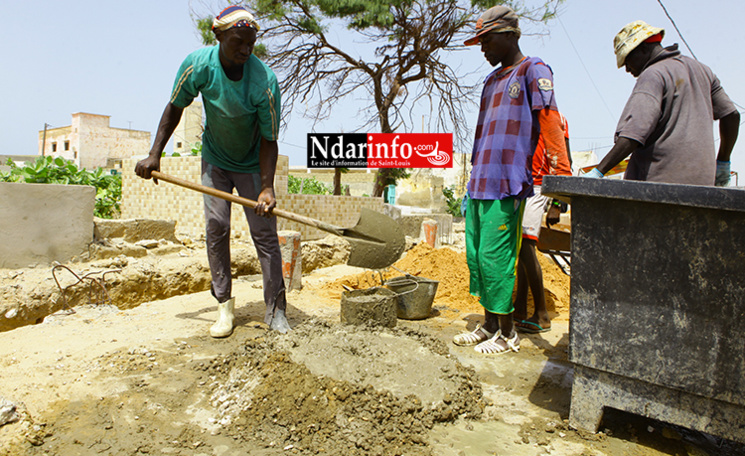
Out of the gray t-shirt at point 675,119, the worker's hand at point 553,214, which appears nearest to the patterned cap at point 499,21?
the gray t-shirt at point 675,119

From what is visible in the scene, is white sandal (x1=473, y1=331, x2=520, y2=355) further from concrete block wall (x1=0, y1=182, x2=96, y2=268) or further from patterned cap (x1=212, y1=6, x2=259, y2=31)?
concrete block wall (x1=0, y1=182, x2=96, y2=268)

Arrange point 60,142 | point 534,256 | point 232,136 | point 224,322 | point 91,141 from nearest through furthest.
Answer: point 232,136
point 224,322
point 534,256
point 91,141
point 60,142

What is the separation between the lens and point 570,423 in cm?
194

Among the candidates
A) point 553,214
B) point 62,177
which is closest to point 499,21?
point 553,214

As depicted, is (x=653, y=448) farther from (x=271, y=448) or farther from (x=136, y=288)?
(x=136, y=288)

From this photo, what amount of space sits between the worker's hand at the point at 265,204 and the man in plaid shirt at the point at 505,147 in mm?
1222

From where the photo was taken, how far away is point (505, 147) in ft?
8.93

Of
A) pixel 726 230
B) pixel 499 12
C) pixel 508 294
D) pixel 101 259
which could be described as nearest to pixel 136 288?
pixel 101 259

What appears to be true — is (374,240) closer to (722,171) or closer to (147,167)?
(147,167)

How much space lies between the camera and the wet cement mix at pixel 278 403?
72.1 inches

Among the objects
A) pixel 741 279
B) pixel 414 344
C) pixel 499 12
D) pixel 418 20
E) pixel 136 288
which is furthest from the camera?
pixel 418 20

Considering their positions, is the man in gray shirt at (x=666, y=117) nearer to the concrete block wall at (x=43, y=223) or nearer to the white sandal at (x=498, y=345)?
the white sandal at (x=498, y=345)

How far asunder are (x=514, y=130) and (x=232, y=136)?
5.54 ft

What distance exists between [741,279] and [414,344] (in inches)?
57.2
